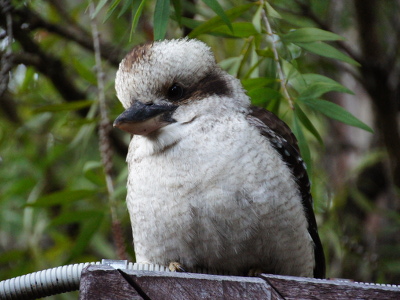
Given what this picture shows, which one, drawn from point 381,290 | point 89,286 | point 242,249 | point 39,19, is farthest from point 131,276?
point 39,19

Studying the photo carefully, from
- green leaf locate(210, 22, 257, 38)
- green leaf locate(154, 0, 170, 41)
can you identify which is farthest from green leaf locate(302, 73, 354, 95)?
green leaf locate(154, 0, 170, 41)

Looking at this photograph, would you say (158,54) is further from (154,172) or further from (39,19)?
(39,19)

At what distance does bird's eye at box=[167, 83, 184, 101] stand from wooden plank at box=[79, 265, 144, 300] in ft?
3.00

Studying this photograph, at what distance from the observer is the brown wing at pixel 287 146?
210 cm

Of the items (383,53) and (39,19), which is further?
(383,53)

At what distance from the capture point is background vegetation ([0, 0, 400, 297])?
8.05ft

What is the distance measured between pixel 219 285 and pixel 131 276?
0.19 metres

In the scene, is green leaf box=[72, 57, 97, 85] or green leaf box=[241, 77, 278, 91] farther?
green leaf box=[72, 57, 97, 85]

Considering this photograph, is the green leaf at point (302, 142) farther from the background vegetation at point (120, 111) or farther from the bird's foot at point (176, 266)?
the bird's foot at point (176, 266)

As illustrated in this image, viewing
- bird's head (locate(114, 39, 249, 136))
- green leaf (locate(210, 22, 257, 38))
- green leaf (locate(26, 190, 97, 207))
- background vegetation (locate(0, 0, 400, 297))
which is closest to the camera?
bird's head (locate(114, 39, 249, 136))

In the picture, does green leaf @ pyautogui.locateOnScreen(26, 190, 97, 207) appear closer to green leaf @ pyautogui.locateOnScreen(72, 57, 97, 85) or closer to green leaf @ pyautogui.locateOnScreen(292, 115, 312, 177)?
green leaf @ pyautogui.locateOnScreen(72, 57, 97, 85)

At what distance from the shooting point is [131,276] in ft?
4.15

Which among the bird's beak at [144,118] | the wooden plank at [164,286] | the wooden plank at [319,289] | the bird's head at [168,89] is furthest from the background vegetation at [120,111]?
the wooden plank at [164,286]

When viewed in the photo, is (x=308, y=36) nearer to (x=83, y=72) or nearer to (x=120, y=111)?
(x=120, y=111)
